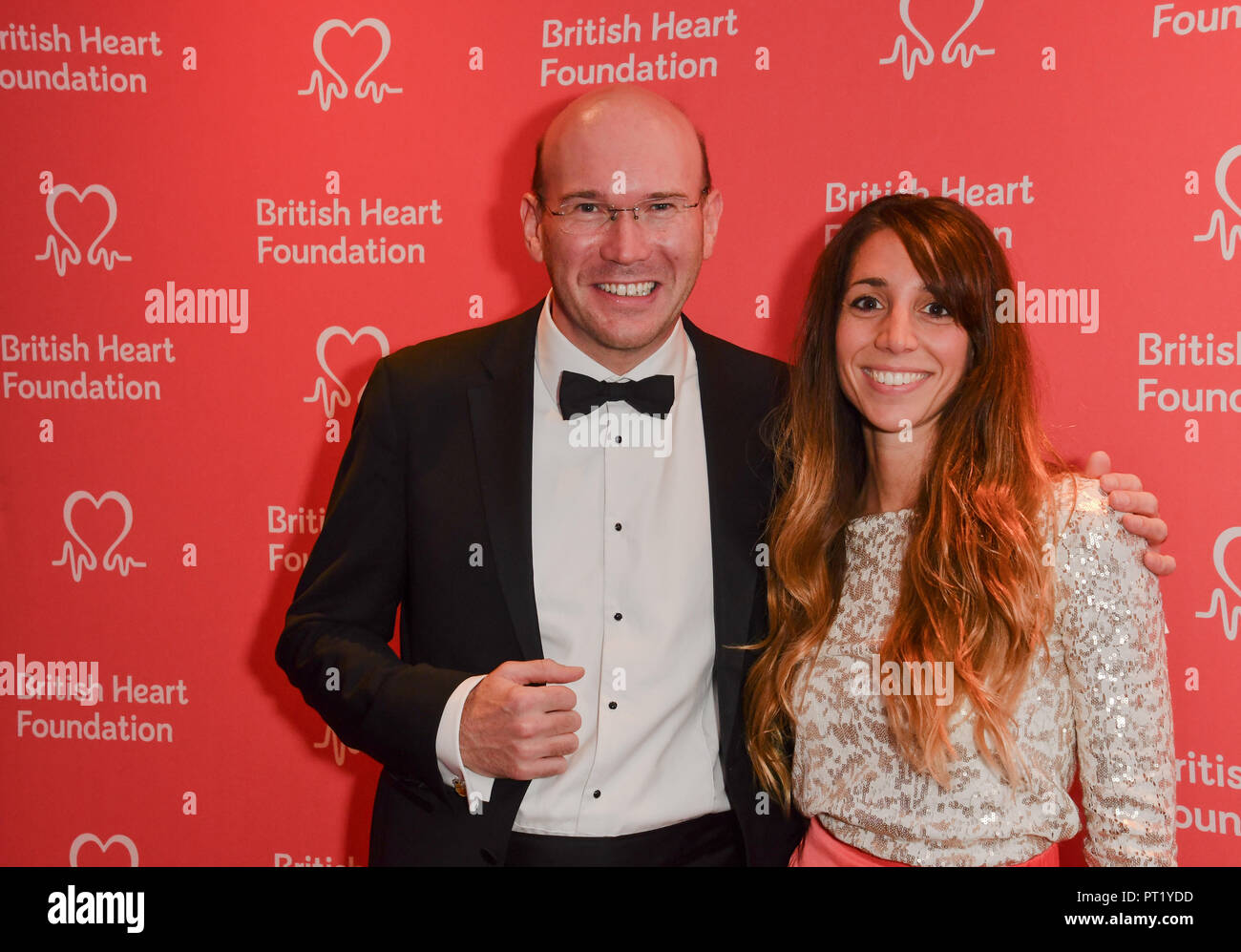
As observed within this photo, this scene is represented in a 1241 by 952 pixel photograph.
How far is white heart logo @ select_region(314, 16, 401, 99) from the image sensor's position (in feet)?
8.57

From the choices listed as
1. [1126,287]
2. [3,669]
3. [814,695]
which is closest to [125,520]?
[3,669]

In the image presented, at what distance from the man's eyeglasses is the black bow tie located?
0.30 meters

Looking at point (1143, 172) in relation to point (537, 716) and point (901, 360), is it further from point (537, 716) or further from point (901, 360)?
point (537, 716)

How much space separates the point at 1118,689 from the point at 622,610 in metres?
0.90

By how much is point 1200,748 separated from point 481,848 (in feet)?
5.55

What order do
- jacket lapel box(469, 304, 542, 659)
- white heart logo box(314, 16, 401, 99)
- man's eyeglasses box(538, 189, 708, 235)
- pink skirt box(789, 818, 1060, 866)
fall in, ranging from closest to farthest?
pink skirt box(789, 818, 1060, 866)
jacket lapel box(469, 304, 542, 659)
man's eyeglasses box(538, 189, 708, 235)
white heart logo box(314, 16, 401, 99)

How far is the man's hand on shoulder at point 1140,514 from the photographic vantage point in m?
1.81

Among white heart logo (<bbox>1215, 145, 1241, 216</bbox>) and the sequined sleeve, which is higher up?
white heart logo (<bbox>1215, 145, 1241, 216</bbox>)

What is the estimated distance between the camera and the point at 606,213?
2.05 metres

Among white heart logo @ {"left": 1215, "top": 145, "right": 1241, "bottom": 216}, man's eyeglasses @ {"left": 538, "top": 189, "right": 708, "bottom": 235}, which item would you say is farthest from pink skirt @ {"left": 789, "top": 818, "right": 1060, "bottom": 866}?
white heart logo @ {"left": 1215, "top": 145, "right": 1241, "bottom": 216}

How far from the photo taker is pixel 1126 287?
7.76ft

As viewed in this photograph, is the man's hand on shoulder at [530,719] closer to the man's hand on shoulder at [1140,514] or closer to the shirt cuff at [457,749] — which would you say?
the shirt cuff at [457,749]

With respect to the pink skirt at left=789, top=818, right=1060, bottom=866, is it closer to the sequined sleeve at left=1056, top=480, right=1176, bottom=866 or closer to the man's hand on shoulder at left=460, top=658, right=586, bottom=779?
the sequined sleeve at left=1056, top=480, right=1176, bottom=866

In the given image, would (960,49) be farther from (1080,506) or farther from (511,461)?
(511,461)
